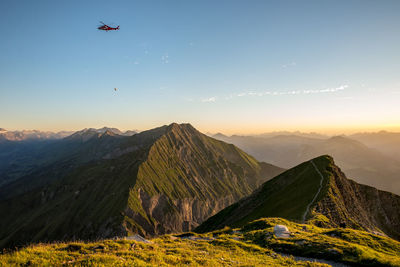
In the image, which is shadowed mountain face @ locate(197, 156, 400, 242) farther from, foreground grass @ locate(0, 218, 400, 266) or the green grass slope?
foreground grass @ locate(0, 218, 400, 266)

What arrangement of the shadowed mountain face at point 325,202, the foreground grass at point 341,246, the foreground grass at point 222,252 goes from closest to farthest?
the foreground grass at point 222,252, the foreground grass at point 341,246, the shadowed mountain face at point 325,202

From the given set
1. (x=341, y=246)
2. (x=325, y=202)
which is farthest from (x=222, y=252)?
(x=325, y=202)

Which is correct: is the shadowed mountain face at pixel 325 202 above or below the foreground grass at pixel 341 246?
below

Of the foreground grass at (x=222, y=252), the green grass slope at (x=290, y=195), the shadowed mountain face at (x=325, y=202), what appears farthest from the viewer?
the green grass slope at (x=290, y=195)

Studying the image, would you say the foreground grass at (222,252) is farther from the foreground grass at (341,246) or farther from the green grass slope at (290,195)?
the green grass slope at (290,195)

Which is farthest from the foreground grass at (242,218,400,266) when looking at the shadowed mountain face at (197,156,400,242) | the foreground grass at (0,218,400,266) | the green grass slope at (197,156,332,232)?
the green grass slope at (197,156,332,232)

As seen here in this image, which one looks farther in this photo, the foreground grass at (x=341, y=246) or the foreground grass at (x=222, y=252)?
the foreground grass at (x=341, y=246)

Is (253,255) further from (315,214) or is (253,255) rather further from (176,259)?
(315,214)

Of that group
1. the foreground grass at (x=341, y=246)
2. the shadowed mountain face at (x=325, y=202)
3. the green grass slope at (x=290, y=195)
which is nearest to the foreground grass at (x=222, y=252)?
the foreground grass at (x=341, y=246)
